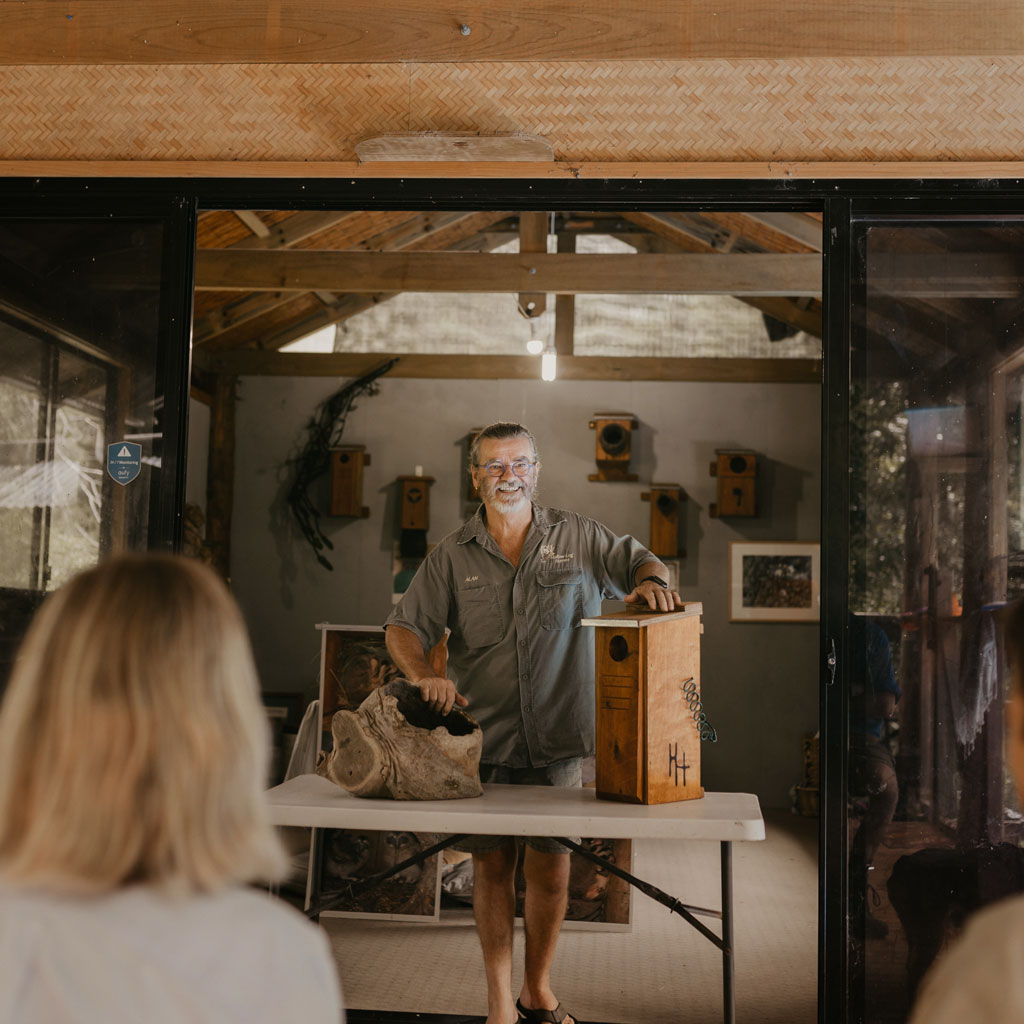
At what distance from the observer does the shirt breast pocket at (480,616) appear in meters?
3.58

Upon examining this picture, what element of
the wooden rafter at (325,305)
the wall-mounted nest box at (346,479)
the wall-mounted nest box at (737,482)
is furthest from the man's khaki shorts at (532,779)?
the wooden rafter at (325,305)

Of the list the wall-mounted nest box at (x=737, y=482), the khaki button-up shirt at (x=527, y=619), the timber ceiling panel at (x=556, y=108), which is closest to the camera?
the timber ceiling panel at (x=556, y=108)

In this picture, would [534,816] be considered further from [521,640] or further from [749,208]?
[749,208]

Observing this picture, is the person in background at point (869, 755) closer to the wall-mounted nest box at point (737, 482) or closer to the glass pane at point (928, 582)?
the glass pane at point (928, 582)

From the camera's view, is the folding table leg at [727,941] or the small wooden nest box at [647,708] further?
the folding table leg at [727,941]

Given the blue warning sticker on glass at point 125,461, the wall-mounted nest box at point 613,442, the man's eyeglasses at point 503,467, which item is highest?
the wall-mounted nest box at point 613,442

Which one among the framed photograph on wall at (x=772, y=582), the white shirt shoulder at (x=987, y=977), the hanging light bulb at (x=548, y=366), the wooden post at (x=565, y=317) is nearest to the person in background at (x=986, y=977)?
the white shirt shoulder at (x=987, y=977)

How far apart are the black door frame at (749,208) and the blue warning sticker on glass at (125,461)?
0.36 ft

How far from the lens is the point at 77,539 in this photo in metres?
3.13

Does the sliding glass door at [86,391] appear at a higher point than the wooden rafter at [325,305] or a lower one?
lower

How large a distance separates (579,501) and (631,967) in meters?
4.89

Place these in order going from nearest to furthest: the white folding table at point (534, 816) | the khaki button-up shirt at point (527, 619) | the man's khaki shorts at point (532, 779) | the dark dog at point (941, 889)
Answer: the white folding table at point (534, 816), the dark dog at point (941, 889), the man's khaki shorts at point (532, 779), the khaki button-up shirt at point (527, 619)

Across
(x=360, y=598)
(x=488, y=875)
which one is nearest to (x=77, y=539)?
(x=488, y=875)

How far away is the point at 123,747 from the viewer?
108 centimetres
